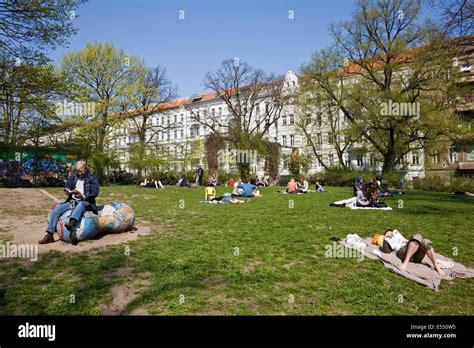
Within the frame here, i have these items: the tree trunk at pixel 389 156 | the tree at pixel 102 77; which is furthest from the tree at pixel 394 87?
the tree at pixel 102 77

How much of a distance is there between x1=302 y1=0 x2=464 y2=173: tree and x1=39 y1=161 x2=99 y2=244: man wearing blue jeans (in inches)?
1267

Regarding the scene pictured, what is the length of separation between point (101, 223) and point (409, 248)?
23.5 ft

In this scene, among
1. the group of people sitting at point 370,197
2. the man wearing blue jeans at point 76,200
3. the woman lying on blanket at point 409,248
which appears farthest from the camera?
the group of people sitting at point 370,197

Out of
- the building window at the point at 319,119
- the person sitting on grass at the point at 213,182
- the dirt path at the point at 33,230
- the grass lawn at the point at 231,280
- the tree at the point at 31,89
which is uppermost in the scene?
the building window at the point at 319,119

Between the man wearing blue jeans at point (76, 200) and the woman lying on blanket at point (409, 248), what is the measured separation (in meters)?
7.05

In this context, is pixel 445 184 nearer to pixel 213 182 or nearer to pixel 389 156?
pixel 389 156

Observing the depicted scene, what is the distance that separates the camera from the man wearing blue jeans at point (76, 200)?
819cm

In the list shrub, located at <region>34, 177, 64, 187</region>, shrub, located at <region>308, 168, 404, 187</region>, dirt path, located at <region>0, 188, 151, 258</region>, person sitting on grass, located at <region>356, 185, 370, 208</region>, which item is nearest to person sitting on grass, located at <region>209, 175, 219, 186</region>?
shrub, located at <region>34, 177, 64, 187</region>

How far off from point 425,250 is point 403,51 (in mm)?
35473

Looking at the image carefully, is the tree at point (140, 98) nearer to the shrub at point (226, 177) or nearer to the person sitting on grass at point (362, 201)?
the shrub at point (226, 177)

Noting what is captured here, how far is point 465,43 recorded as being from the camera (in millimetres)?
17594

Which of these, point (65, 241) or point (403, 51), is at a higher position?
point (403, 51)
